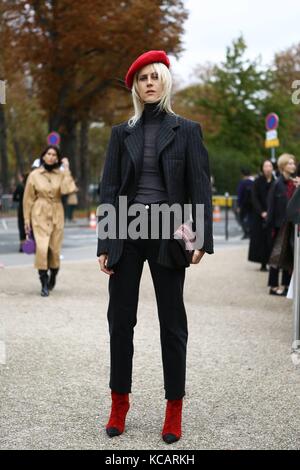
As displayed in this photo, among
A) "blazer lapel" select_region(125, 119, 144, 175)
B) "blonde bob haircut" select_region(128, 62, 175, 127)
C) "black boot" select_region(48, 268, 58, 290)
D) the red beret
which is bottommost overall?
"black boot" select_region(48, 268, 58, 290)

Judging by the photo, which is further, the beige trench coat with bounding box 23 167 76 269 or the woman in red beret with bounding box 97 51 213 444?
the beige trench coat with bounding box 23 167 76 269

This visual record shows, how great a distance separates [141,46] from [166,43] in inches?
45.7

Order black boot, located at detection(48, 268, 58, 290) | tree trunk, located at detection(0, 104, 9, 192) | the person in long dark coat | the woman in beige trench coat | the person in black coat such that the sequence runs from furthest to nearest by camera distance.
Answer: tree trunk, located at detection(0, 104, 9, 192), the person in long dark coat, the person in black coat, black boot, located at detection(48, 268, 58, 290), the woman in beige trench coat

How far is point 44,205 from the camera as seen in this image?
9.84 metres

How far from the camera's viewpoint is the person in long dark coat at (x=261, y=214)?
42.1 feet

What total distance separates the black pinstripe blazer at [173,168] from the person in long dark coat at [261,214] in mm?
8644

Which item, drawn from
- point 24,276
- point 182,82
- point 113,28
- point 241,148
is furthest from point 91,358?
point 182,82

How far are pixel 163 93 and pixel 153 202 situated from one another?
0.58m

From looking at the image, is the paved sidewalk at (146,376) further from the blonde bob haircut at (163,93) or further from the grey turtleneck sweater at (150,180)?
the blonde bob haircut at (163,93)

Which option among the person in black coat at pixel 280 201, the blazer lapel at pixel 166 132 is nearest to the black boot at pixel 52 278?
the person in black coat at pixel 280 201

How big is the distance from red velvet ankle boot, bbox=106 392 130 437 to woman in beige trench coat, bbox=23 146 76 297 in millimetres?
5551

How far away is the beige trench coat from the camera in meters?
9.81

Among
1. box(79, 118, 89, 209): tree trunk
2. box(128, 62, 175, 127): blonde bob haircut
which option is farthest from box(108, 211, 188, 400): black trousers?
box(79, 118, 89, 209): tree trunk

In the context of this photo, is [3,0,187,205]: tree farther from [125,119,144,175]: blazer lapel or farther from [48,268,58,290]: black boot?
[125,119,144,175]: blazer lapel
